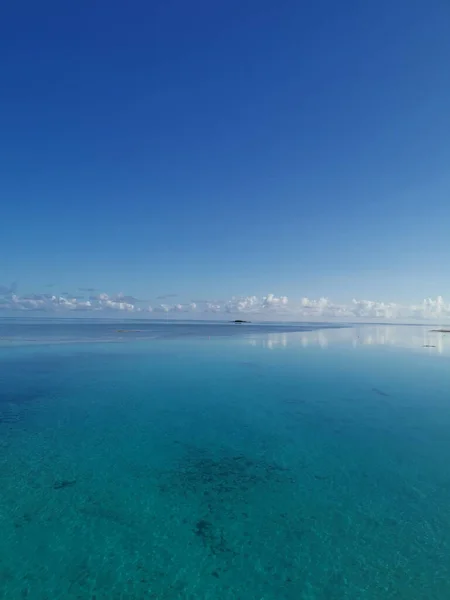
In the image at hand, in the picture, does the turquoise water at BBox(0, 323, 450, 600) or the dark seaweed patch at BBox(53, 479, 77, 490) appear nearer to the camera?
the turquoise water at BBox(0, 323, 450, 600)

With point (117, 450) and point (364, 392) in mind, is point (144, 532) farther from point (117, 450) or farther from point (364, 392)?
point (364, 392)

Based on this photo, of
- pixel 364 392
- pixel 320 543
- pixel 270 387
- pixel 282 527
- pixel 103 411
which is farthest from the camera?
pixel 270 387

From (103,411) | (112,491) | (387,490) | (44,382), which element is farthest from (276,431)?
(44,382)

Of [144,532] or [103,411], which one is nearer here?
[144,532]

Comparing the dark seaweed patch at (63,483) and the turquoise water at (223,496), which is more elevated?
the dark seaweed patch at (63,483)

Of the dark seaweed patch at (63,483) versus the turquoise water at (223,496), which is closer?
the turquoise water at (223,496)

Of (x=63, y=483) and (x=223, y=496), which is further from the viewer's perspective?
(x=63, y=483)

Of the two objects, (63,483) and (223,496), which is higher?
(63,483)

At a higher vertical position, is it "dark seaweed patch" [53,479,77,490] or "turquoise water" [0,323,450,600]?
"dark seaweed patch" [53,479,77,490]
